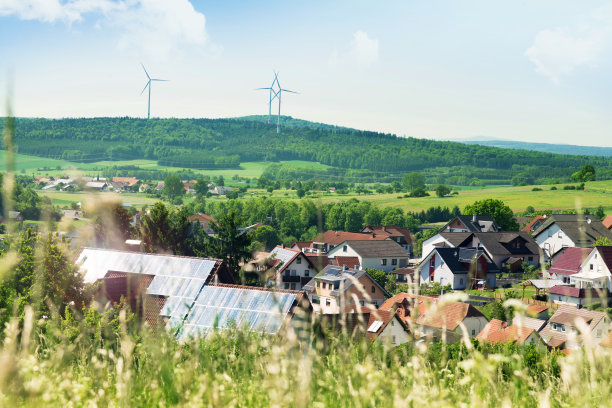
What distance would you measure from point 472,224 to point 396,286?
2925 cm

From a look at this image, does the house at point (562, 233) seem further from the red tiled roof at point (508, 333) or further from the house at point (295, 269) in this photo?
the red tiled roof at point (508, 333)

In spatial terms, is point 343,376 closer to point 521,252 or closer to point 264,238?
point 521,252

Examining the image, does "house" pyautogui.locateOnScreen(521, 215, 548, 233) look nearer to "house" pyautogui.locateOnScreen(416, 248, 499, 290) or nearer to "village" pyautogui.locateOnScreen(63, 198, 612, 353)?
"village" pyautogui.locateOnScreen(63, 198, 612, 353)

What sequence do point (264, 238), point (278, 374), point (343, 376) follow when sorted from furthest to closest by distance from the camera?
point (264, 238) → point (343, 376) → point (278, 374)

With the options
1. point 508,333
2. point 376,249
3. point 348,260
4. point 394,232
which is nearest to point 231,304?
point 508,333

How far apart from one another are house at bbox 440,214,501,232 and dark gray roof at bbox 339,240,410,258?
10238 mm

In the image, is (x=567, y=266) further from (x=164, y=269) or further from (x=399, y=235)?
(x=164, y=269)

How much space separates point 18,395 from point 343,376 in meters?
1.65

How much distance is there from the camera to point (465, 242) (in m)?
63.2

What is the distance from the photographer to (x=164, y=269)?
63.5ft

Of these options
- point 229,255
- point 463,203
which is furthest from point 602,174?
point 229,255

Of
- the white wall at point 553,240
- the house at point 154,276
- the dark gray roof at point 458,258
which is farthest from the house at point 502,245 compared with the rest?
the house at point 154,276

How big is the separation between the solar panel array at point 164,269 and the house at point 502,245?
4410 centimetres

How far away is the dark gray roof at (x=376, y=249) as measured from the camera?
2525 inches
